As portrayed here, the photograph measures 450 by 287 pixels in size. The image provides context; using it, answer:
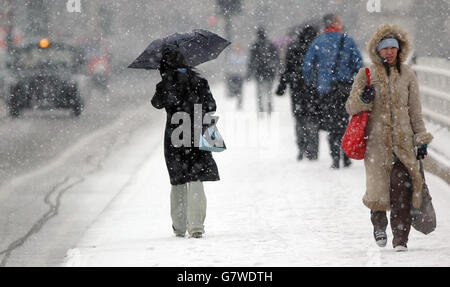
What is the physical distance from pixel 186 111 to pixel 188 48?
627 millimetres

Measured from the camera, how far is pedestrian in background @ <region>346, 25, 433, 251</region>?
762 centimetres

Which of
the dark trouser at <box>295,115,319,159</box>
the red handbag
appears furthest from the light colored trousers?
the dark trouser at <box>295,115,319,159</box>

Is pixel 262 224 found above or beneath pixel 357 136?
beneath

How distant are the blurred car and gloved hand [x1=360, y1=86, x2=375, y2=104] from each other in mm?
16126

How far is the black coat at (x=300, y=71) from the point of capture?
1322 cm

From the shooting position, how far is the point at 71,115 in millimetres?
24000

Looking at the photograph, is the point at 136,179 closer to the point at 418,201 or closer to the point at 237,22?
the point at 418,201

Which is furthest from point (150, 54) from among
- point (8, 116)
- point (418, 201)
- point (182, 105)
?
point (8, 116)

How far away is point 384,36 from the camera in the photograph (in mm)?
7648

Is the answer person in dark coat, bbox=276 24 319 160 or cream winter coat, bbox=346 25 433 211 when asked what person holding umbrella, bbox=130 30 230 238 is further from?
person in dark coat, bbox=276 24 319 160

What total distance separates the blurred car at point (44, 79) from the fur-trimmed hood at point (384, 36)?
52.7 feet

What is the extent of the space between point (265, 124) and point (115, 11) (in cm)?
4766
